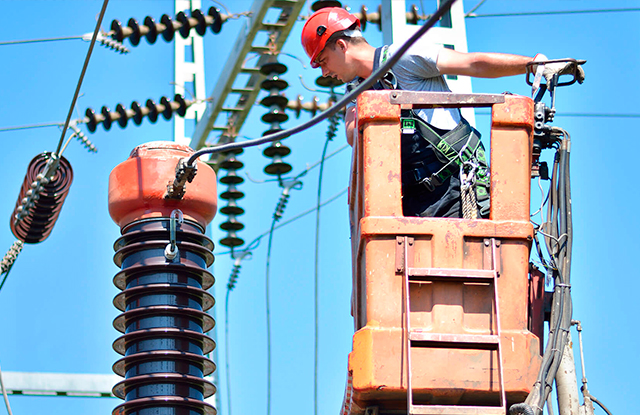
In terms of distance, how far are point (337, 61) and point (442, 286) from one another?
139 centimetres

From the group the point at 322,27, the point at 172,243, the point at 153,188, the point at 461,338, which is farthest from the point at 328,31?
the point at 461,338

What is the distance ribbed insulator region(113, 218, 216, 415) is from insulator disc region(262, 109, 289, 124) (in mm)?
5382

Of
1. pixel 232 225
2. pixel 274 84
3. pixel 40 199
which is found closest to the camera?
pixel 40 199

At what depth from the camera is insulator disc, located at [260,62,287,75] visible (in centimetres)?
1036

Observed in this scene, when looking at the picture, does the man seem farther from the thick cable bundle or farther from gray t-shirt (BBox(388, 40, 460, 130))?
the thick cable bundle

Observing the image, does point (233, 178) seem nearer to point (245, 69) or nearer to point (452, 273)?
point (245, 69)

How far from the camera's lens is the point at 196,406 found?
195 inches

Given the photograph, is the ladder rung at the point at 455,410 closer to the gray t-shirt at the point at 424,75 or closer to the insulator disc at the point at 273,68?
the gray t-shirt at the point at 424,75

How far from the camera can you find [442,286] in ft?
13.4

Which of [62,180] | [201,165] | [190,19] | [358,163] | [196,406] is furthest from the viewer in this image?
[190,19]

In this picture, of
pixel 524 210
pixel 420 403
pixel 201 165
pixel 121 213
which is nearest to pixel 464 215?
pixel 524 210

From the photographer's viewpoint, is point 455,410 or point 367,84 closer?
point 367,84

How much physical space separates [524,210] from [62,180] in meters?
4.61

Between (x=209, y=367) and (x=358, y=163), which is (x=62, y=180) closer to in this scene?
(x=209, y=367)
